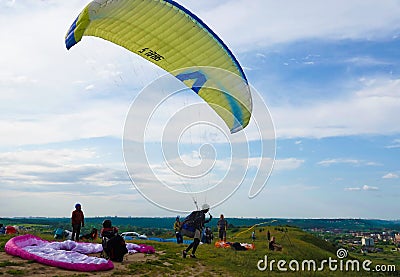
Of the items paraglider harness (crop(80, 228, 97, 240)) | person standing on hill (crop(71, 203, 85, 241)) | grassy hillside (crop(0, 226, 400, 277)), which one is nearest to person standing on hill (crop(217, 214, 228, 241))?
grassy hillside (crop(0, 226, 400, 277))

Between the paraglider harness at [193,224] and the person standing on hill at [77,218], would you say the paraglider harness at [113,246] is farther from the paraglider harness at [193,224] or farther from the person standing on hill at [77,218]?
the person standing on hill at [77,218]

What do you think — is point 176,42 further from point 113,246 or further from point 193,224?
point 113,246

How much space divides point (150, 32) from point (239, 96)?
2.67 m

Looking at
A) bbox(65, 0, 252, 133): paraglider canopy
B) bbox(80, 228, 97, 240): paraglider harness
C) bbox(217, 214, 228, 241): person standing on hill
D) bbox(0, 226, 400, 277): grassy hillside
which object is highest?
bbox(65, 0, 252, 133): paraglider canopy

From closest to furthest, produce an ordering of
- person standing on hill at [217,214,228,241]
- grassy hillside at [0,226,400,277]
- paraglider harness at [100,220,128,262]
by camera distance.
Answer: grassy hillside at [0,226,400,277]
paraglider harness at [100,220,128,262]
person standing on hill at [217,214,228,241]

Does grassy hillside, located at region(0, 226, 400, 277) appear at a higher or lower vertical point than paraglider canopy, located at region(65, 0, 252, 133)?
lower

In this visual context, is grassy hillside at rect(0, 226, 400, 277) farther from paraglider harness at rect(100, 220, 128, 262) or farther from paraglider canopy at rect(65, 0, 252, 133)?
paraglider canopy at rect(65, 0, 252, 133)

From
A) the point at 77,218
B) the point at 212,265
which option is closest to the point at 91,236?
the point at 77,218

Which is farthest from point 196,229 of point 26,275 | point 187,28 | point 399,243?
point 399,243

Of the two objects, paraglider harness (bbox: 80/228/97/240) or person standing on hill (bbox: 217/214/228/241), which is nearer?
paraglider harness (bbox: 80/228/97/240)

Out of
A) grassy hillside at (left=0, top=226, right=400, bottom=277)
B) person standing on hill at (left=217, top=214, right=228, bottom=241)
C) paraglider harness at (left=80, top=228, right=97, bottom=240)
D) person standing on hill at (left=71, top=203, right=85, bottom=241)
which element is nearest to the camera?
grassy hillside at (left=0, top=226, right=400, bottom=277)

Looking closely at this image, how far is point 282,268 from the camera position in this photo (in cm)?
1105

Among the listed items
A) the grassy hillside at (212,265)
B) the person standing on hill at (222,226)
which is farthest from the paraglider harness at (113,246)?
the person standing on hill at (222,226)

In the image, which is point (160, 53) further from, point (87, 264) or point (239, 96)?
point (87, 264)
